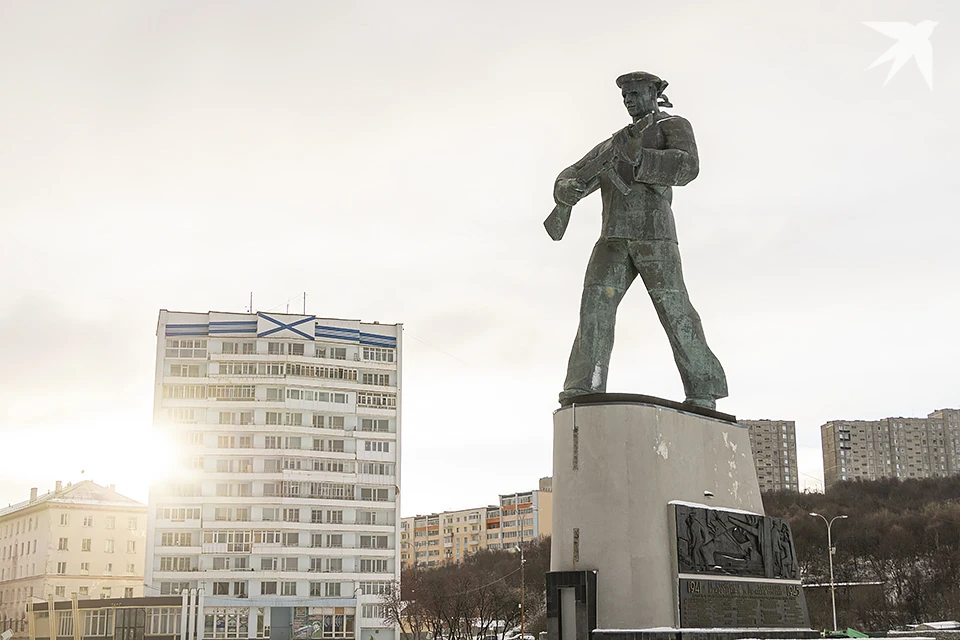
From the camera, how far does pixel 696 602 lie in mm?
11727

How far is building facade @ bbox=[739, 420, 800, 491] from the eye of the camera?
115 m

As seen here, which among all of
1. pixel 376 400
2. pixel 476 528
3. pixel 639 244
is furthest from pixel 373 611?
pixel 639 244

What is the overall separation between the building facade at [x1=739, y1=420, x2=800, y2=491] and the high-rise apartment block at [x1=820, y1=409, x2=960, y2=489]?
5.30 metres

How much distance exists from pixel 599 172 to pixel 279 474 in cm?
6536

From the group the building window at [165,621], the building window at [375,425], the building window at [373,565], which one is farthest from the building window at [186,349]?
the building window at [373,565]

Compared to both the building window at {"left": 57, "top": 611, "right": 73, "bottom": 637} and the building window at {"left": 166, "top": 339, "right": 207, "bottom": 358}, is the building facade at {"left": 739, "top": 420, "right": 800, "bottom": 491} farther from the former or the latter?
the building window at {"left": 57, "top": 611, "right": 73, "bottom": 637}

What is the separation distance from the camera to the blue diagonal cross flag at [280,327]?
3098 inches

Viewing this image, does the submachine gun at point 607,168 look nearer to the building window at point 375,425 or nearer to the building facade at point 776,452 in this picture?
the building window at point 375,425

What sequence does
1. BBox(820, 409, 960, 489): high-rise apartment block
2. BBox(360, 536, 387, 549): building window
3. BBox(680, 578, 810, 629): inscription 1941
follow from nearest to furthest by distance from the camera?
BBox(680, 578, 810, 629): inscription 1941, BBox(360, 536, 387, 549): building window, BBox(820, 409, 960, 489): high-rise apartment block

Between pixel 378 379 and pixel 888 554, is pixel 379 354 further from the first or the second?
pixel 888 554

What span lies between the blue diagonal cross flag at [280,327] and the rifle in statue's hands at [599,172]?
66.4 meters

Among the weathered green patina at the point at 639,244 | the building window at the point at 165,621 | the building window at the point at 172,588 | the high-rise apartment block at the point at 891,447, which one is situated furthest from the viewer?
the high-rise apartment block at the point at 891,447

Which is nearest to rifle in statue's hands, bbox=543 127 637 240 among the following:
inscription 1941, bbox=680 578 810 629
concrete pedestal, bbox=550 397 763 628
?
concrete pedestal, bbox=550 397 763 628

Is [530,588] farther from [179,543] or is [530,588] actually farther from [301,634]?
[179,543]
